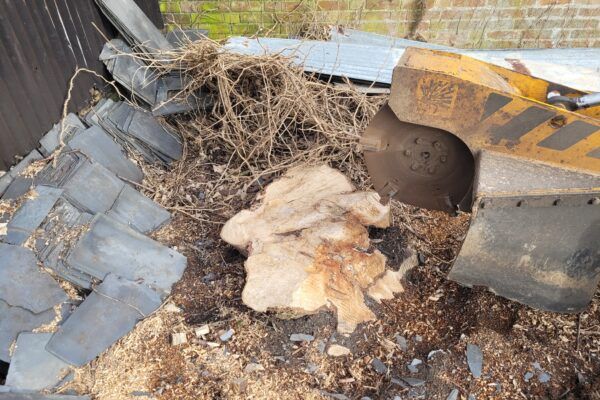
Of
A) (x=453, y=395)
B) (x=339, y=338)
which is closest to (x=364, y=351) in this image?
(x=339, y=338)

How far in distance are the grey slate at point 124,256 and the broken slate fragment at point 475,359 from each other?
197cm

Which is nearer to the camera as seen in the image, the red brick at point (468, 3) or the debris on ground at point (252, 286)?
the debris on ground at point (252, 286)

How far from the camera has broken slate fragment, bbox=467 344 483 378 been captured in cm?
275

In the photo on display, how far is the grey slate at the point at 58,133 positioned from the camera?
3.79m

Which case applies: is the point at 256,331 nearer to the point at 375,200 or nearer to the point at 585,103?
the point at 375,200

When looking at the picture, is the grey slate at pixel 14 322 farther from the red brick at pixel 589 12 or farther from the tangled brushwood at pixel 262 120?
the red brick at pixel 589 12

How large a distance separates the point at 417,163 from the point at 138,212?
2179 millimetres

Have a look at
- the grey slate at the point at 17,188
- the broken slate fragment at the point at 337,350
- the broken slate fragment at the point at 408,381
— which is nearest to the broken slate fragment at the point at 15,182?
the grey slate at the point at 17,188

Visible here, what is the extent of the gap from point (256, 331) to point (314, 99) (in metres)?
2.19

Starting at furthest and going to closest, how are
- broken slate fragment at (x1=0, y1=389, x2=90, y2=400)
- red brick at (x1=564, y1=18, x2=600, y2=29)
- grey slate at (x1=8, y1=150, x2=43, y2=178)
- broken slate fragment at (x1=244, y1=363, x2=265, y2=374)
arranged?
1. red brick at (x1=564, y1=18, x2=600, y2=29)
2. grey slate at (x1=8, y1=150, x2=43, y2=178)
3. broken slate fragment at (x1=244, y1=363, x2=265, y2=374)
4. broken slate fragment at (x1=0, y1=389, x2=90, y2=400)

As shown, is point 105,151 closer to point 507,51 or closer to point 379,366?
point 379,366

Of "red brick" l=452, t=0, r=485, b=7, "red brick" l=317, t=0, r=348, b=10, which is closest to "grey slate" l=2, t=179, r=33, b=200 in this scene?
"red brick" l=317, t=0, r=348, b=10

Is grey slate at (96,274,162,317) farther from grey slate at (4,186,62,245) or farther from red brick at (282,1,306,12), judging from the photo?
red brick at (282,1,306,12)

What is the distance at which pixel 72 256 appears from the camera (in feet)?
10.4
